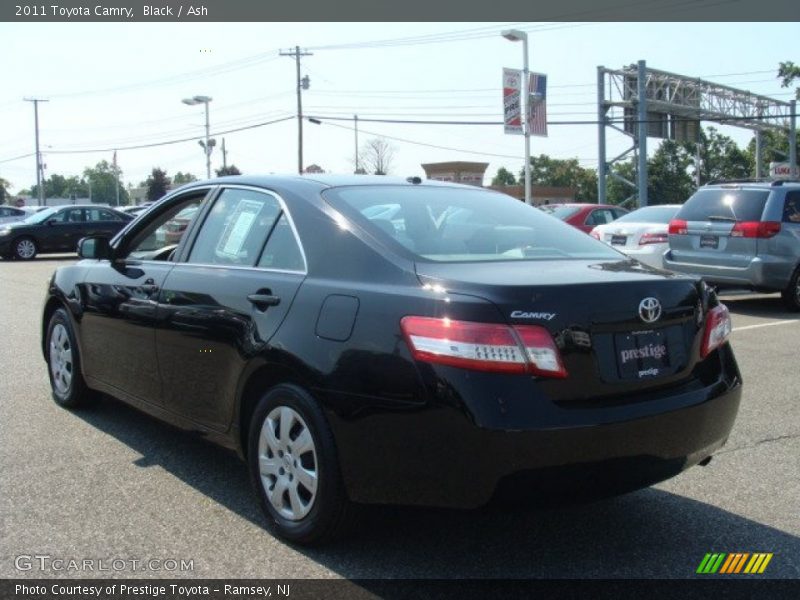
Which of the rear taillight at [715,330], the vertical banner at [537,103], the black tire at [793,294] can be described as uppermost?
the vertical banner at [537,103]

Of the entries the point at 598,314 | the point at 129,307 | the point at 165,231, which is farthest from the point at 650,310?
the point at 165,231

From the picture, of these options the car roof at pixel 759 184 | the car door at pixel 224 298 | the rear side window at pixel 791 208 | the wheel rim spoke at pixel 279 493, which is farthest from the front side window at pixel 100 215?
the wheel rim spoke at pixel 279 493

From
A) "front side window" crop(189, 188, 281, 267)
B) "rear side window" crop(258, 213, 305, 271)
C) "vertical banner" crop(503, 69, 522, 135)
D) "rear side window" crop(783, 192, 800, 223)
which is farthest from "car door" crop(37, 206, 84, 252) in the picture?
"rear side window" crop(258, 213, 305, 271)

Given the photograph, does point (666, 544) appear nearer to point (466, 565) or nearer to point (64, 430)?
point (466, 565)

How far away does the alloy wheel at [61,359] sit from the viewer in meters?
5.62

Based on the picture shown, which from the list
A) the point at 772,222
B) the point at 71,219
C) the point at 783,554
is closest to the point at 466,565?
the point at 783,554

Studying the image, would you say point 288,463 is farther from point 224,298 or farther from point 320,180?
point 320,180

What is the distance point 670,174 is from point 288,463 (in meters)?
111

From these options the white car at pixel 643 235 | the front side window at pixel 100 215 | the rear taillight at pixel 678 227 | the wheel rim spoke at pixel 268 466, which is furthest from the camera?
the front side window at pixel 100 215

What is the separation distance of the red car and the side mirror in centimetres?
1147

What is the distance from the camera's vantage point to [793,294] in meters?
11.2

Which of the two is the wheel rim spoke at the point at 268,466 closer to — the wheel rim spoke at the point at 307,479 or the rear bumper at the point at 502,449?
the wheel rim spoke at the point at 307,479

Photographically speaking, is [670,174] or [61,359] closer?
[61,359]

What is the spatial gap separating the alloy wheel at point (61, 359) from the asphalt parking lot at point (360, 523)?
0.44 meters
